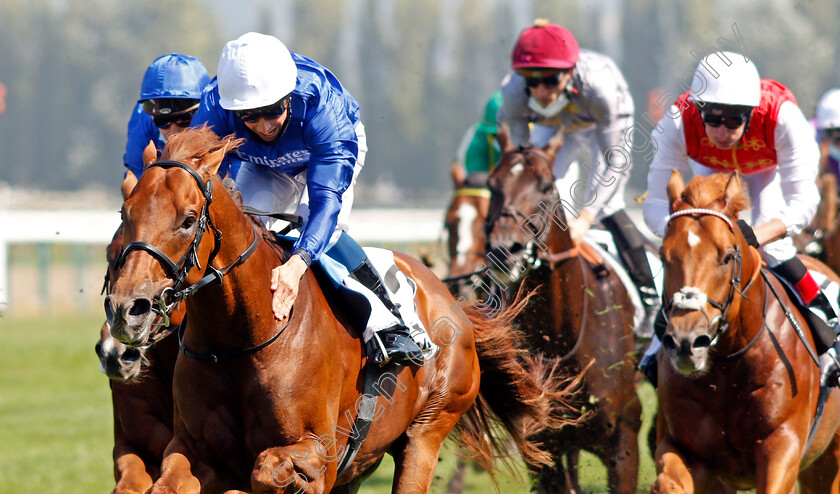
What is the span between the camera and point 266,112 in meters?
3.52

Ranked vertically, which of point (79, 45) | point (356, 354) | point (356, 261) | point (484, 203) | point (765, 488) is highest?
point (356, 261)

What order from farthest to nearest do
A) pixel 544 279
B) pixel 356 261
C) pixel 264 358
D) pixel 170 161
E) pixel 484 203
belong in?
pixel 484 203 < pixel 544 279 < pixel 356 261 < pixel 264 358 < pixel 170 161

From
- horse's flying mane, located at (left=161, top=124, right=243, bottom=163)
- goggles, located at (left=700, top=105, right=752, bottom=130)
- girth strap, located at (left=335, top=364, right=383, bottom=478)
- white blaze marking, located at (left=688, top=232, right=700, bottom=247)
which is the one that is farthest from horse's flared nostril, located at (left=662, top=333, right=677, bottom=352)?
horse's flying mane, located at (left=161, top=124, right=243, bottom=163)

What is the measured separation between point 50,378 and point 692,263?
360 inches

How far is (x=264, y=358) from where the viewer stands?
130 inches

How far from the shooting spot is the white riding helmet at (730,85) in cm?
442

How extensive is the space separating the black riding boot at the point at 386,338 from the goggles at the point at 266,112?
682 millimetres

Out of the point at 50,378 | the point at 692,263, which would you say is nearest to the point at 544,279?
the point at 692,263

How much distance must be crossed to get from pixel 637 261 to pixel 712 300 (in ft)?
6.73

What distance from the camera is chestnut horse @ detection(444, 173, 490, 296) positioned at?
744cm

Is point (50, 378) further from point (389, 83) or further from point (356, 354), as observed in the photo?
point (389, 83)

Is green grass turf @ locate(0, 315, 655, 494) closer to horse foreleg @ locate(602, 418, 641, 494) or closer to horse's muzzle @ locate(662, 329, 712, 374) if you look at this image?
horse foreleg @ locate(602, 418, 641, 494)

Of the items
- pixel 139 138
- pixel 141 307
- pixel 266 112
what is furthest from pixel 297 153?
pixel 141 307

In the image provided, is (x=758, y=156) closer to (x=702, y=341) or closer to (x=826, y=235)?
(x=702, y=341)
